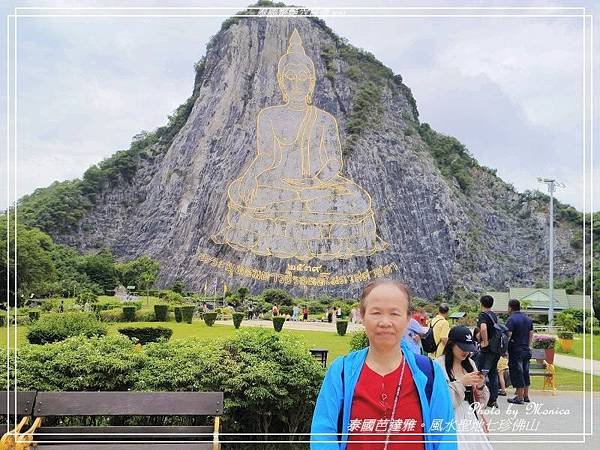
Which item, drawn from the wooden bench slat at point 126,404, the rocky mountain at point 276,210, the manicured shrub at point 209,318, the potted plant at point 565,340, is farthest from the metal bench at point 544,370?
the wooden bench slat at point 126,404

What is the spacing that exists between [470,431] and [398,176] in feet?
23.9

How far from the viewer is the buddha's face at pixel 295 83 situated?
7.43 metres

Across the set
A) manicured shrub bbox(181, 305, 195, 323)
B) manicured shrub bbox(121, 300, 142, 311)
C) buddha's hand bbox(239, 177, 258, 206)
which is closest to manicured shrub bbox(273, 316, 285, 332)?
manicured shrub bbox(181, 305, 195, 323)

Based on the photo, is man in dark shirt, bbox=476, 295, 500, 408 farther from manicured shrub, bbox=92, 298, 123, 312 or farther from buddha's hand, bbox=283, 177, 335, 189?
manicured shrub, bbox=92, 298, 123, 312

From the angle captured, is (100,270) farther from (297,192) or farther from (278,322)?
(297,192)

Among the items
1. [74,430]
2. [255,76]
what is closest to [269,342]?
[74,430]

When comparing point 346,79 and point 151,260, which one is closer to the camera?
point 151,260

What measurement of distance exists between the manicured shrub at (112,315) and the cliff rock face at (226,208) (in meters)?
0.92

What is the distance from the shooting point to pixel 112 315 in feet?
23.4

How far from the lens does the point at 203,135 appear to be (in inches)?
342

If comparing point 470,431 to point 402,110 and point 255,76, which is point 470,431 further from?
point 255,76

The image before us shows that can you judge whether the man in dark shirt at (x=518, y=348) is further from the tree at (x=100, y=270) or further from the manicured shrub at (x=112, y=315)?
the tree at (x=100, y=270)

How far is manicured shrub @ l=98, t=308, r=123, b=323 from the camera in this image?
7.07 metres

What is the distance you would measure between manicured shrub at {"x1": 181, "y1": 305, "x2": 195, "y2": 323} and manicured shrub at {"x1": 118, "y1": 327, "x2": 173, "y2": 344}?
45cm
